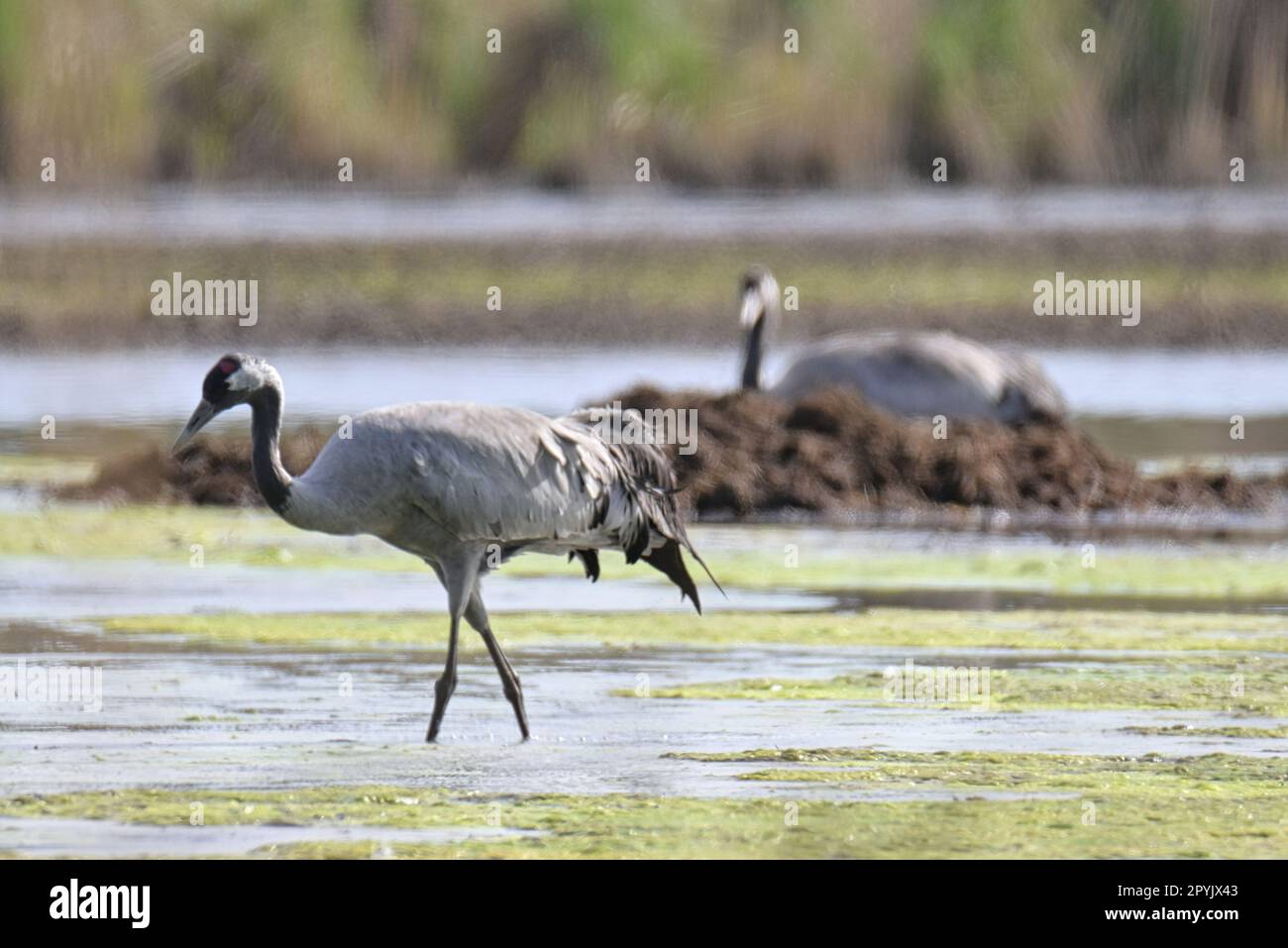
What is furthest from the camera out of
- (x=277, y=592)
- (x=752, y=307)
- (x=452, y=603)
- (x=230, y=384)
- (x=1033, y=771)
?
(x=752, y=307)

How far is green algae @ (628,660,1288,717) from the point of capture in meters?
9.86

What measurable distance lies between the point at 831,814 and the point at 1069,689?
7.37ft

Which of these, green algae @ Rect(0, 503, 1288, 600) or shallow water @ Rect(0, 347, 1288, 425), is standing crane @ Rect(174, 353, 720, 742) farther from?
shallow water @ Rect(0, 347, 1288, 425)

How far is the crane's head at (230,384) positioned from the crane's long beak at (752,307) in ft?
28.3

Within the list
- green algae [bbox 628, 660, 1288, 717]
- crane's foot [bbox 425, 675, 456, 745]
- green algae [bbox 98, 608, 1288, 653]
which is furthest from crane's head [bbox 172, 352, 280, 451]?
green algae [bbox 628, 660, 1288, 717]

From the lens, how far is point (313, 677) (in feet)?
34.0

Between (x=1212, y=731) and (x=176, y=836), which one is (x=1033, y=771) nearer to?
(x=1212, y=731)

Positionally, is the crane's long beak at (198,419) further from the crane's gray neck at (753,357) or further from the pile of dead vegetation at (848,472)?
the crane's gray neck at (753,357)

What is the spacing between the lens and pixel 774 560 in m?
13.5

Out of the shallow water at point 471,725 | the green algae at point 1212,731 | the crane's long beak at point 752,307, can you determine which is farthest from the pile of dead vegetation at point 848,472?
the green algae at point 1212,731

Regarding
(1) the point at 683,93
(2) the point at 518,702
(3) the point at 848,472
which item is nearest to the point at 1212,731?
(2) the point at 518,702

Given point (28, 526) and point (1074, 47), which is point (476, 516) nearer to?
point (28, 526)

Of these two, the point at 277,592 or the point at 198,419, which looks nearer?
the point at 198,419

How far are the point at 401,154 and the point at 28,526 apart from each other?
1614 cm
